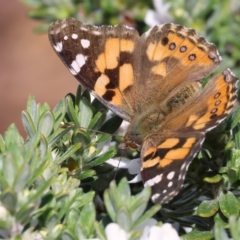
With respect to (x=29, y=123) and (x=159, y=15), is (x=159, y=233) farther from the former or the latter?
(x=159, y=15)

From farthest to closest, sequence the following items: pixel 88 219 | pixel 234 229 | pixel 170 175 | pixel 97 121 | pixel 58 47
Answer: pixel 58 47
pixel 97 121
pixel 170 175
pixel 88 219
pixel 234 229

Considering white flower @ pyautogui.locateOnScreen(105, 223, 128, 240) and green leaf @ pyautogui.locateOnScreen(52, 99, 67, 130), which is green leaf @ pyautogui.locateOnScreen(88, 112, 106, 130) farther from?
white flower @ pyautogui.locateOnScreen(105, 223, 128, 240)

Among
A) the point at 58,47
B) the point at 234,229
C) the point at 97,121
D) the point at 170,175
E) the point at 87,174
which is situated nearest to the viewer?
the point at 234,229

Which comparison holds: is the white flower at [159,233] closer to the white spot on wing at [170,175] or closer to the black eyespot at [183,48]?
the white spot on wing at [170,175]

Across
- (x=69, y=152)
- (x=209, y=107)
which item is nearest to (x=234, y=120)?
(x=209, y=107)

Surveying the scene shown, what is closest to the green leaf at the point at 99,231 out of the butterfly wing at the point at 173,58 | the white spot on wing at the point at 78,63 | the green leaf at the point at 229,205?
the green leaf at the point at 229,205

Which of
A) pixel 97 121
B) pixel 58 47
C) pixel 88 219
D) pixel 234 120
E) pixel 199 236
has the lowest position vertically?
pixel 199 236

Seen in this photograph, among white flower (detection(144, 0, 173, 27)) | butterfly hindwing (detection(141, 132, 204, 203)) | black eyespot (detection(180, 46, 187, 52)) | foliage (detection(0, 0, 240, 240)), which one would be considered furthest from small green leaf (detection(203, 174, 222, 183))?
white flower (detection(144, 0, 173, 27))
